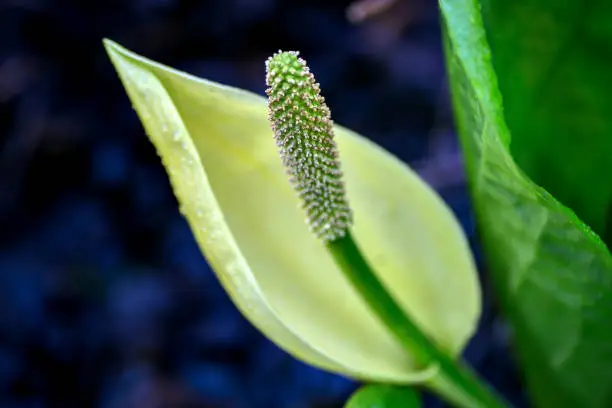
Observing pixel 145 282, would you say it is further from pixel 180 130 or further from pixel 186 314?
pixel 180 130

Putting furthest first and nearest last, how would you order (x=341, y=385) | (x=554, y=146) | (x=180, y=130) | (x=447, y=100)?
(x=447, y=100)
(x=341, y=385)
(x=554, y=146)
(x=180, y=130)

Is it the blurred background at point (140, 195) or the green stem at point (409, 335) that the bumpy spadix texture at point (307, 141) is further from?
the blurred background at point (140, 195)

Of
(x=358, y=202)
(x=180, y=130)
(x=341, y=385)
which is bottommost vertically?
(x=341, y=385)

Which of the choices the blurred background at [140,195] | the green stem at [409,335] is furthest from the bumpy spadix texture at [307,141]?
the blurred background at [140,195]

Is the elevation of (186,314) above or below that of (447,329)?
below

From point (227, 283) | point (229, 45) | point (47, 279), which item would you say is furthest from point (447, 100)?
point (227, 283)

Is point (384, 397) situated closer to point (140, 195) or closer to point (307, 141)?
point (307, 141)

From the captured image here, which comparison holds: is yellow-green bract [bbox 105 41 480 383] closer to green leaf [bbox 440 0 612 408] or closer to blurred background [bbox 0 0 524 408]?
green leaf [bbox 440 0 612 408]
